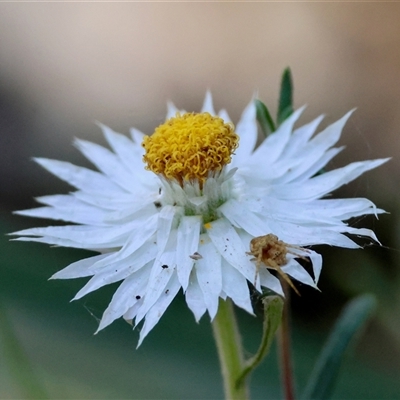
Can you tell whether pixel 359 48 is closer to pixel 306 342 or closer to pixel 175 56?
pixel 175 56

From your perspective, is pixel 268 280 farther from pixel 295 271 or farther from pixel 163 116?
pixel 163 116

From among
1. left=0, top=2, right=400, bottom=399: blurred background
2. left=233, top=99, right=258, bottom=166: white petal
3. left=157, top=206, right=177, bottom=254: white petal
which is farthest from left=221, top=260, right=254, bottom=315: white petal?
left=0, top=2, right=400, bottom=399: blurred background

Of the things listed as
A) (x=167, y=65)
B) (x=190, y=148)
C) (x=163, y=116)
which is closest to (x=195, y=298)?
(x=190, y=148)

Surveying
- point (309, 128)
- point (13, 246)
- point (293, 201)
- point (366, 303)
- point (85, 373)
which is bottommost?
point (366, 303)

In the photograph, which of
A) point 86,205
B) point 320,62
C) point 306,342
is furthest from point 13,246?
point 320,62

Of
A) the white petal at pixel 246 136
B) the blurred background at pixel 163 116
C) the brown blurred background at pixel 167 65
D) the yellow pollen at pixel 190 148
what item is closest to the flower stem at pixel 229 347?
the yellow pollen at pixel 190 148
